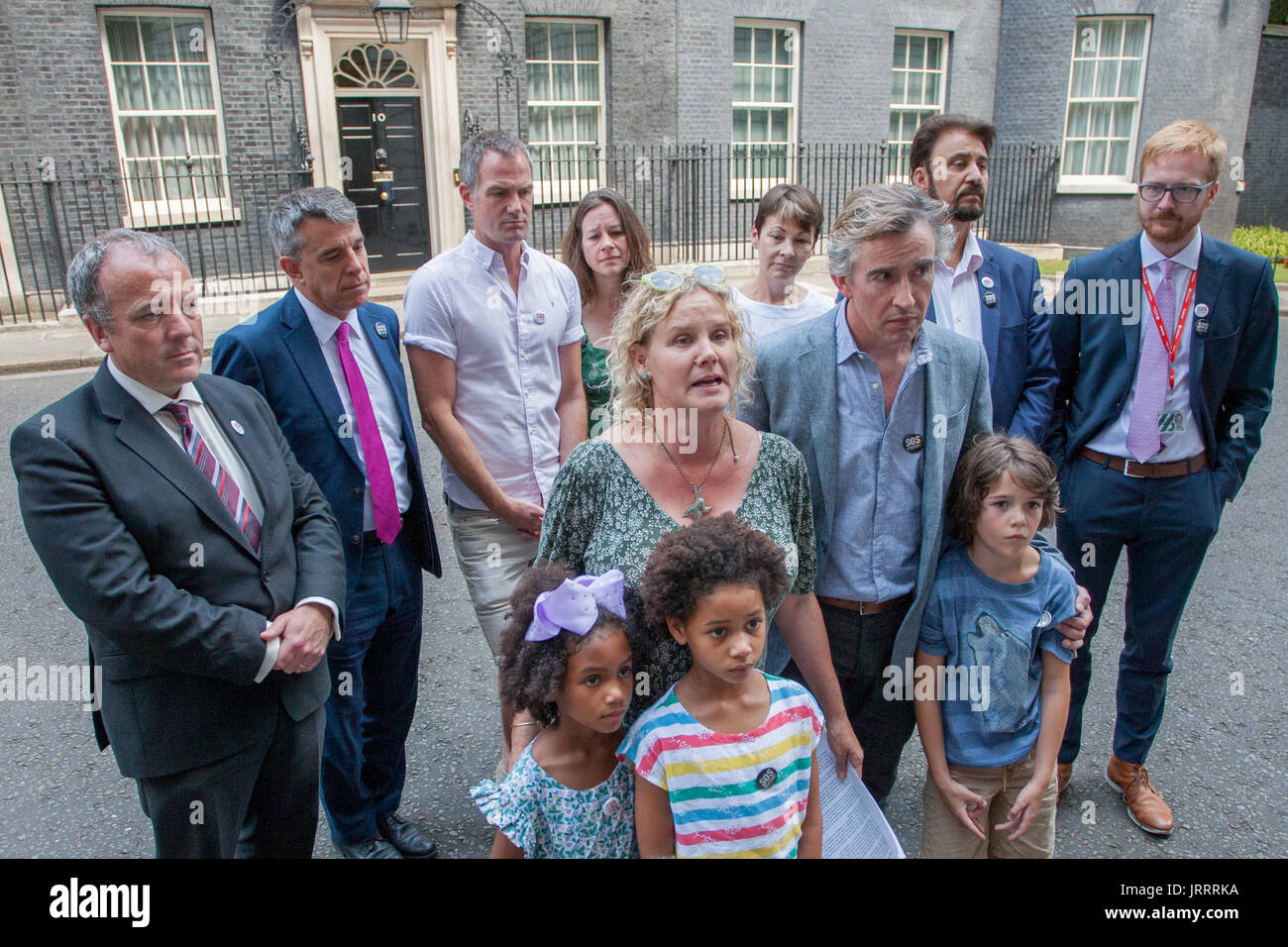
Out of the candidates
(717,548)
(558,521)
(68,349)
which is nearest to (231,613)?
(558,521)

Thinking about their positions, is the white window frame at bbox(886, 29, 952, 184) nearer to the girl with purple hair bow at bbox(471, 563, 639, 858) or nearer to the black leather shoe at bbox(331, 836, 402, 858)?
the black leather shoe at bbox(331, 836, 402, 858)

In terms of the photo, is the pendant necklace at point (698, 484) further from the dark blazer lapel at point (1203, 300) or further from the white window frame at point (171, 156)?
the white window frame at point (171, 156)

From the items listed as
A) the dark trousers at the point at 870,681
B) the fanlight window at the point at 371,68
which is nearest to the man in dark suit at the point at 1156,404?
the dark trousers at the point at 870,681

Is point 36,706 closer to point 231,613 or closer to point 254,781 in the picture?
point 254,781

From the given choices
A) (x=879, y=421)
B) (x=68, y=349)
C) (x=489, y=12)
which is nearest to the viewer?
(x=879, y=421)

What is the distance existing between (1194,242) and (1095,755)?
2124 millimetres

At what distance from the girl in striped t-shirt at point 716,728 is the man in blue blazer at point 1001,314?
65.7 inches

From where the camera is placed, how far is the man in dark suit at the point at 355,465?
112 inches

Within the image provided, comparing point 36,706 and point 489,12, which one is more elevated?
point 489,12

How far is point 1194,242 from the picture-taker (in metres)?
3.23

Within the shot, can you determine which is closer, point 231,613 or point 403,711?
point 231,613

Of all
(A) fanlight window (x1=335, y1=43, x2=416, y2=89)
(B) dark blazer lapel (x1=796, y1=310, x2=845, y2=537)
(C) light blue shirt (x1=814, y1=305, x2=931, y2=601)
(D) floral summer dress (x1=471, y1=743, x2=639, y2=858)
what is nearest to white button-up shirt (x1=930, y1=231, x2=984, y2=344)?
(C) light blue shirt (x1=814, y1=305, x2=931, y2=601)

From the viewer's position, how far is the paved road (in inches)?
131

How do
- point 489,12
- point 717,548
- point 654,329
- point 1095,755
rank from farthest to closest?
point 489,12
point 1095,755
point 654,329
point 717,548
